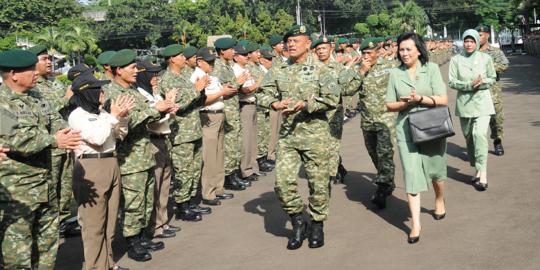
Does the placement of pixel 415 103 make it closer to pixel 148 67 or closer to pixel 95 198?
pixel 148 67

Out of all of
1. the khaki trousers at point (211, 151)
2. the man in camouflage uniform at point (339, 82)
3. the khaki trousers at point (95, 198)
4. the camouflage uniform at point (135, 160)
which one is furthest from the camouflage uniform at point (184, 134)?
the khaki trousers at point (95, 198)

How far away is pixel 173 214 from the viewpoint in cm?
756

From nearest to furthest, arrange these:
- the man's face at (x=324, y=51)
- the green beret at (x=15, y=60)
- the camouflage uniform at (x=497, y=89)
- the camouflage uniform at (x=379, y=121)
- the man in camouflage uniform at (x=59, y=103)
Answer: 1. the green beret at (x=15, y=60)
2. the man in camouflage uniform at (x=59, y=103)
3. the camouflage uniform at (x=379, y=121)
4. the man's face at (x=324, y=51)
5. the camouflage uniform at (x=497, y=89)

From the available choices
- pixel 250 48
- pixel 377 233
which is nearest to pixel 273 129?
pixel 250 48

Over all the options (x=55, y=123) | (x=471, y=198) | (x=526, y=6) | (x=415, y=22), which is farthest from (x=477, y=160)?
Result: (x=415, y=22)

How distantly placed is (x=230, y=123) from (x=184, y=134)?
1706mm

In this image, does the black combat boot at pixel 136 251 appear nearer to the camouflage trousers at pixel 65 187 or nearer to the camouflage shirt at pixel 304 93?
the camouflage trousers at pixel 65 187

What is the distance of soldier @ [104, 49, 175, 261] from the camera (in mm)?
5465

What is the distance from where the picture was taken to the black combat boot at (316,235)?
5.72m

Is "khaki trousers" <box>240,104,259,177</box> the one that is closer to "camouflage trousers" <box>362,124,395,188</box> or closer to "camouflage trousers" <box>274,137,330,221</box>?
"camouflage trousers" <box>362,124,395,188</box>

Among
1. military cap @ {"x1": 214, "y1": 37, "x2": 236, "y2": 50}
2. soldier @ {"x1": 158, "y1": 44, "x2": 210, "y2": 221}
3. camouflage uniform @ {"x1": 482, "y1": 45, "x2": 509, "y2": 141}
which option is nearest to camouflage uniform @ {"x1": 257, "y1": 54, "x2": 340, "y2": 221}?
soldier @ {"x1": 158, "y1": 44, "x2": 210, "y2": 221}

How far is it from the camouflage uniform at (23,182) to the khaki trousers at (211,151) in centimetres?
327

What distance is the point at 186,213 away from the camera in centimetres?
716

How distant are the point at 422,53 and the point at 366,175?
3452 mm
